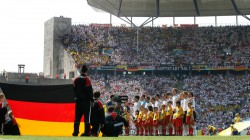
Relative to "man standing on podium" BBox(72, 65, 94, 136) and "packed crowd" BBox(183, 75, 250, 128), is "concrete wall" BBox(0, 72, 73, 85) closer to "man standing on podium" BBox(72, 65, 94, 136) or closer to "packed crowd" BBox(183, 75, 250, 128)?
"packed crowd" BBox(183, 75, 250, 128)

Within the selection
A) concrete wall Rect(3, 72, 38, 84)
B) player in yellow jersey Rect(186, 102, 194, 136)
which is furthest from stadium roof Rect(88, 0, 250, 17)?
player in yellow jersey Rect(186, 102, 194, 136)

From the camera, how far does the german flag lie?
16672 mm

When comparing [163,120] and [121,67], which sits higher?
[121,67]

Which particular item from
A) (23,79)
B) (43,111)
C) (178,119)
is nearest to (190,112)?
(178,119)

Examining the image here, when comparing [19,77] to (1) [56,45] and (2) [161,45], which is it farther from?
(2) [161,45]

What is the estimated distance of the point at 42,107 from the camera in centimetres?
1728

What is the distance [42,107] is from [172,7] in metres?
41.4

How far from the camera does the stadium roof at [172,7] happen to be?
55000 mm

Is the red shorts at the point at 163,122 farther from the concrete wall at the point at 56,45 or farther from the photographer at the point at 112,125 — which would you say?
the concrete wall at the point at 56,45

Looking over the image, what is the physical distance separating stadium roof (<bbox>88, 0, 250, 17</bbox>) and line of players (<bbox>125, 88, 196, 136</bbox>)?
31103mm

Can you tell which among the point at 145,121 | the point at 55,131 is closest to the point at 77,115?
the point at 55,131

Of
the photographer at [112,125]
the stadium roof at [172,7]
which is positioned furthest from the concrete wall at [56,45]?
the photographer at [112,125]

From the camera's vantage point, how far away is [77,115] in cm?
1398

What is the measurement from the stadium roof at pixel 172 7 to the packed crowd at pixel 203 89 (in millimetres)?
7266
